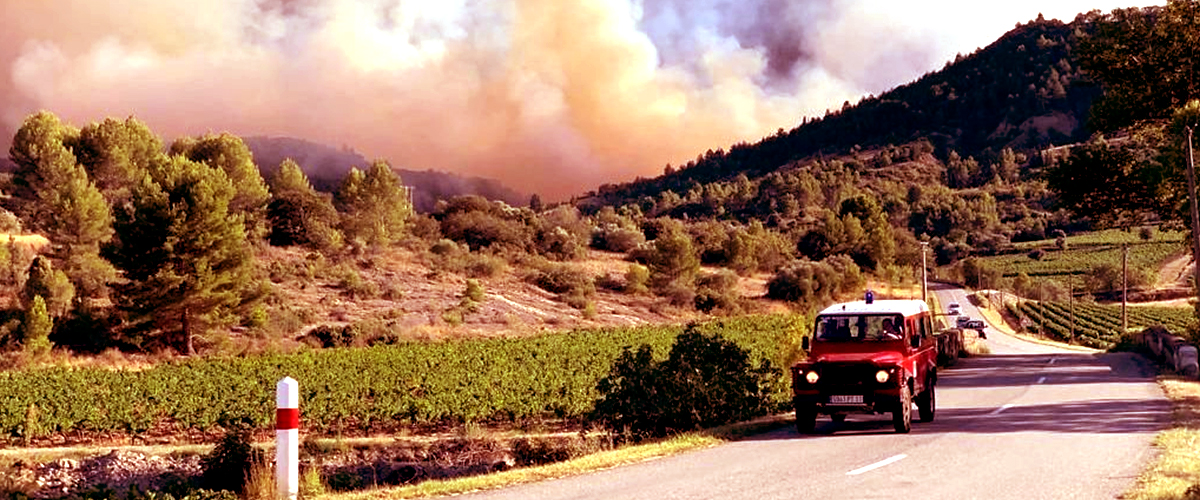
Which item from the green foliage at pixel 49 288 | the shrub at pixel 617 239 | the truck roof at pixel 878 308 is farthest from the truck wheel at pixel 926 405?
the shrub at pixel 617 239

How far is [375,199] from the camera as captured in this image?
88750 millimetres

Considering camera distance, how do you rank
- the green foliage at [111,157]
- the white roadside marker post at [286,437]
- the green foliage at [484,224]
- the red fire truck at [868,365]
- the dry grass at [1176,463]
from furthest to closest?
the green foliage at [484,224] → the green foliage at [111,157] → the red fire truck at [868,365] → the dry grass at [1176,463] → the white roadside marker post at [286,437]

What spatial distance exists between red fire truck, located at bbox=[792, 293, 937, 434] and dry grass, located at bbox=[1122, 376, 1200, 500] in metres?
3.73

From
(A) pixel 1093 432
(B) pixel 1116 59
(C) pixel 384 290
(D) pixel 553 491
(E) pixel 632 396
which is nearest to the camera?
(D) pixel 553 491

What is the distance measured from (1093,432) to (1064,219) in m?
181

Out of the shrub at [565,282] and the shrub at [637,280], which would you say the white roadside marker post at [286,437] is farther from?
the shrub at [637,280]

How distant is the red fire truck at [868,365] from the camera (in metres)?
16.2

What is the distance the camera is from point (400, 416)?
108 feet

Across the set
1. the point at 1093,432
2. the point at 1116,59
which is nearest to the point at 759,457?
the point at 1093,432

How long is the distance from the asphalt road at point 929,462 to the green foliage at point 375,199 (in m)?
69.9

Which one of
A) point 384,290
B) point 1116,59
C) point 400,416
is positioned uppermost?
point 1116,59

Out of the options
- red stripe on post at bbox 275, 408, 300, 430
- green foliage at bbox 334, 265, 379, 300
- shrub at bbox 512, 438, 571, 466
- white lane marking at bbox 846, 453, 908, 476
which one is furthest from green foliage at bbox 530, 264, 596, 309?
red stripe on post at bbox 275, 408, 300, 430

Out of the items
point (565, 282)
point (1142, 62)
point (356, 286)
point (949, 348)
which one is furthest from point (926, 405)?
point (565, 282)

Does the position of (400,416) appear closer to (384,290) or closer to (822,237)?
(384,290)
